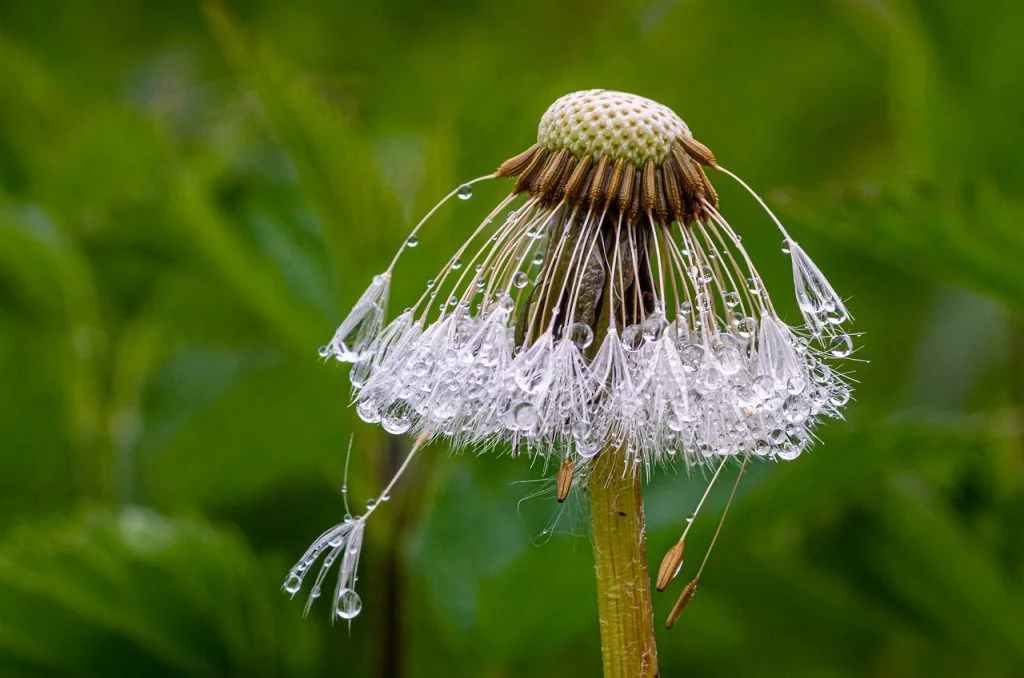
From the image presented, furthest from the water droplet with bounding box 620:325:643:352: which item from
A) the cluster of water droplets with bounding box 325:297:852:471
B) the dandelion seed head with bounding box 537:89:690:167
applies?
the dandelion seed head with bounding box 537:89:690:167

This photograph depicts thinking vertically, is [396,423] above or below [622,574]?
above

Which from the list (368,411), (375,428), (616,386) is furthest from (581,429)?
(375,428)

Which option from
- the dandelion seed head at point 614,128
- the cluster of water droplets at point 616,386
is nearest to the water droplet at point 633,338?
the cluster of water droplets at point 616,386

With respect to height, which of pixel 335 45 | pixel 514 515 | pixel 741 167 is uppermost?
pixel 335 45

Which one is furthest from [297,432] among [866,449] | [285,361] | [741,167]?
[741,167]

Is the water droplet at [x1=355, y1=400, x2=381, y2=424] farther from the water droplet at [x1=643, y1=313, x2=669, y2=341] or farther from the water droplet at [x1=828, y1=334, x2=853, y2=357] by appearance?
the water droplet at [x1=828, y1=334, x2=853, y2=357]

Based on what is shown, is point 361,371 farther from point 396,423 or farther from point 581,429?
point 581,429

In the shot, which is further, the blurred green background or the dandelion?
the blurred green background

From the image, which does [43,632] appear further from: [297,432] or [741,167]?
[741,167]
